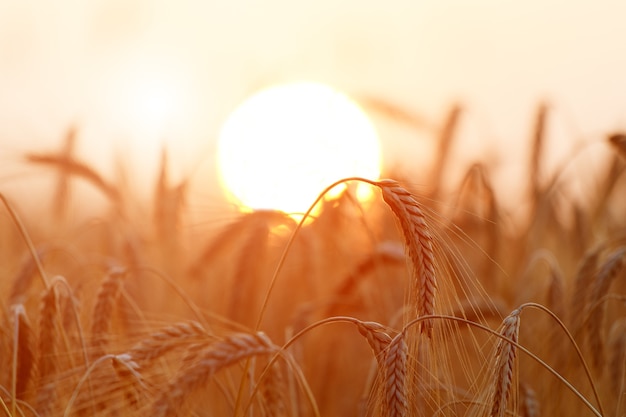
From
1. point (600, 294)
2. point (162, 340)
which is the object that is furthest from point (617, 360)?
point (162, 340)

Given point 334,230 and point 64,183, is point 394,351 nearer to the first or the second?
point 334,230

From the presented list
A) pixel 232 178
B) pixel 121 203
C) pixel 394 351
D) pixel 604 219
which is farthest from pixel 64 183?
pixel 604 219

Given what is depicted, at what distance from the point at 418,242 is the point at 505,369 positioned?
0.89ft

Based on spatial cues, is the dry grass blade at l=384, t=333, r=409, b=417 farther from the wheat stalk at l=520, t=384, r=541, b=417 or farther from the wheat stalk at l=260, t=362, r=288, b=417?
the wheat stalk at l=520, t=384, r=541, b=417

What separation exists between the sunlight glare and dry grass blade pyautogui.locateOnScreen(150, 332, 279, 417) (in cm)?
102

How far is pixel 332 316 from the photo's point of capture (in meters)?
2.53

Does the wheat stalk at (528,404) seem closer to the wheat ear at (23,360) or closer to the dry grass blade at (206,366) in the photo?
the dry grass blade at (206,366)

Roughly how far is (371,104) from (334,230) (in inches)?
39.7

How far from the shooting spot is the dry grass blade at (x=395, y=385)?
4.00 feet

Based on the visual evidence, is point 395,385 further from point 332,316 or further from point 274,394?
point 332,316

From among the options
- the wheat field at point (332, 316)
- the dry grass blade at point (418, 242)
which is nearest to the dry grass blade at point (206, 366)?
the wheat field at point (332, 316)

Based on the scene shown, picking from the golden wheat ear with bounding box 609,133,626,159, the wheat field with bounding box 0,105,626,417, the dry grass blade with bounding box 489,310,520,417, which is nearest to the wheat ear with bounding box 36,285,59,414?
the wheat field with bounding box 0,105,626,417

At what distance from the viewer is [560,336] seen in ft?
7.13

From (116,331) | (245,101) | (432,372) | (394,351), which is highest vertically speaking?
(245,101)
